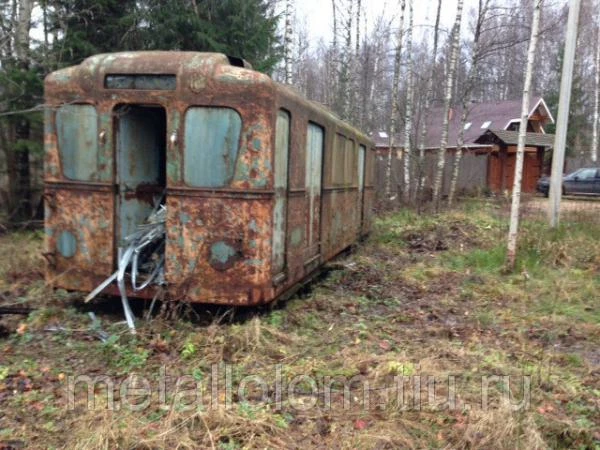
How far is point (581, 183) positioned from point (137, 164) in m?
24.5

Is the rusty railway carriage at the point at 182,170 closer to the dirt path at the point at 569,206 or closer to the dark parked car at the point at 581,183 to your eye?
the dirt path at the point at 569,206

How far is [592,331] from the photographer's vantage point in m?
5.84

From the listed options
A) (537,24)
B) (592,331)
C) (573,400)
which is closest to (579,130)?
(537,24)

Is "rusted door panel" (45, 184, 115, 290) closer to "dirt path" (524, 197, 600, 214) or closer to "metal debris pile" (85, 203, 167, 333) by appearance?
"metal debris pile" (85, 203, 167, 333)

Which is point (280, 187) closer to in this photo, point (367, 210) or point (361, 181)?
point (361, 181)

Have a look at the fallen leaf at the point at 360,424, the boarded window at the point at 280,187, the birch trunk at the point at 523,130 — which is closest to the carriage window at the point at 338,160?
the boarded window at the point at 280,187

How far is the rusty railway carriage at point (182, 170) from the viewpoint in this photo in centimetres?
517

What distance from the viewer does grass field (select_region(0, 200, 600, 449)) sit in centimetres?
332

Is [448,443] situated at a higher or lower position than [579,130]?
lower

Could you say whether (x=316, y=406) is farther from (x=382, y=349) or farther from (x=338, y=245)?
(x=338, y=245)

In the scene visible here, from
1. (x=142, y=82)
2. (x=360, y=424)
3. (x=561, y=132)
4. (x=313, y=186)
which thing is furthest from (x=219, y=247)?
(x=561, y=132)

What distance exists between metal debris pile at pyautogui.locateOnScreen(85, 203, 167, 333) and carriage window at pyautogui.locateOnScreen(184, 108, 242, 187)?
76cm

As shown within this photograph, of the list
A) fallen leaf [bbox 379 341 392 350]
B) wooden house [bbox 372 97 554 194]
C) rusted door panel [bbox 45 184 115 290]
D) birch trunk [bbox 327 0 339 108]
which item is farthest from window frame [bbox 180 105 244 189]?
birch trunk [bbox 327 0 339 108]

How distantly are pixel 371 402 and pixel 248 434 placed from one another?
94 centimetres
